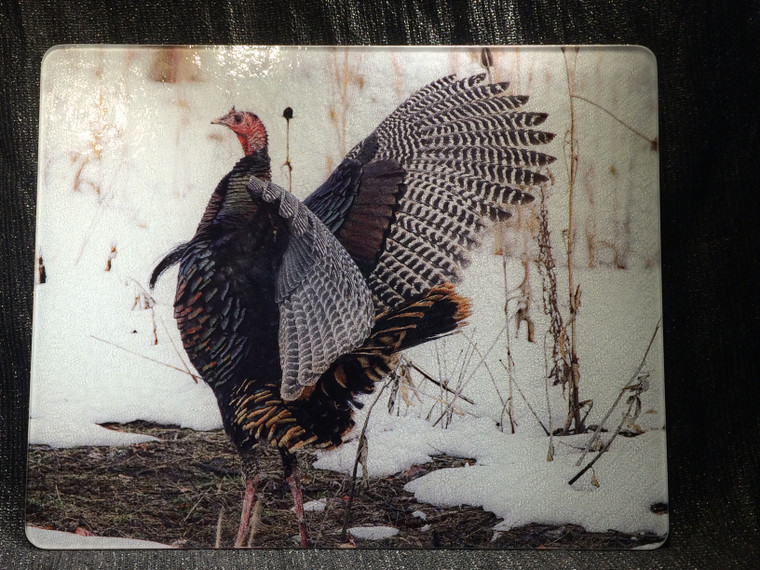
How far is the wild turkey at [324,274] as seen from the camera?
1240mm

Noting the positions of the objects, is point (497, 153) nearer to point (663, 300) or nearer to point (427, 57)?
point (427, 57)

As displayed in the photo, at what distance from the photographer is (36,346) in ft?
4.07

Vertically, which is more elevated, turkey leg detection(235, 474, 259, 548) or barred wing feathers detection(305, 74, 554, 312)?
barred wing feathers detection(305, 74, 554, 312)

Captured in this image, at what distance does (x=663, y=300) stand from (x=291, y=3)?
105 centimetres

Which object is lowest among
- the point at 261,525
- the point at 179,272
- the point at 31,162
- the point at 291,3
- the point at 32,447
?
the point at 261,525

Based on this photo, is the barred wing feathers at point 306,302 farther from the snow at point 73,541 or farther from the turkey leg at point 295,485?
the snow at point 73,541

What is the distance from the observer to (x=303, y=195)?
125 centimetres

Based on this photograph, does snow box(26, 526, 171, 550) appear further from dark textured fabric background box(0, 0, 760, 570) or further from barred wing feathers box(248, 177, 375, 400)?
barred wing feathers box(248, 177, 375, 400)

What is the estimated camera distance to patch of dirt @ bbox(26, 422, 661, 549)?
48.6 inches

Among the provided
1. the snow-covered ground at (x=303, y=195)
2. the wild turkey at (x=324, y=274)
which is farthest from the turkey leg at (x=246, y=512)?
the snow-covered ground at (x=303, y=195)

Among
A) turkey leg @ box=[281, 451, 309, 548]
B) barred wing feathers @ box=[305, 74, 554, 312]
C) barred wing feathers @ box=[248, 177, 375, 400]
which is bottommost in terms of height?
turkey leg @ box=[281, 451, 309, 548]

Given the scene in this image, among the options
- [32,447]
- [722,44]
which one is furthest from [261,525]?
[722,44]

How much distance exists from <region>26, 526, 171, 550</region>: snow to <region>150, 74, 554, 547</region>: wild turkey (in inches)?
9.2

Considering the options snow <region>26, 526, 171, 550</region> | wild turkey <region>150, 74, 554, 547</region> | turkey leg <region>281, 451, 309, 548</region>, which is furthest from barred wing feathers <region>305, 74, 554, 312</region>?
snow <region>26, 526, 171, 550</region>
